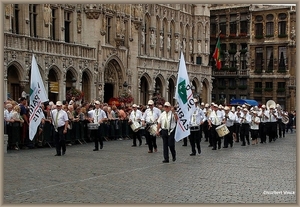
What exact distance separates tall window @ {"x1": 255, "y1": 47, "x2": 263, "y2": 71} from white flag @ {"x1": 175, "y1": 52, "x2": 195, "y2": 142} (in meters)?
50.6

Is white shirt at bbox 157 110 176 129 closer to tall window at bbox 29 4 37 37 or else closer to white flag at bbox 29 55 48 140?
white flag at bbox 29 55 48 140

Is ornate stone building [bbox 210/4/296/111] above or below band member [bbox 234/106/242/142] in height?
above

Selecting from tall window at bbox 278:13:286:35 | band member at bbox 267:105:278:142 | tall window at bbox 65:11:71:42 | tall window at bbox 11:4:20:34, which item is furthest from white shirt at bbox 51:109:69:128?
tall window at bbox 278:13:286:35

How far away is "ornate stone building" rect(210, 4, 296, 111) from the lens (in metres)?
66.2

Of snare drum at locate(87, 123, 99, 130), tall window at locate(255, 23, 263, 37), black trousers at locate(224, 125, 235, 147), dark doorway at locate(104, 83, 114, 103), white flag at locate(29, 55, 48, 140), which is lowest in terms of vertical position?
black trousers at locate(224, 125, 235, 147)

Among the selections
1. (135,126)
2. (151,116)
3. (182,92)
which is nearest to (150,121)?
(151,116)

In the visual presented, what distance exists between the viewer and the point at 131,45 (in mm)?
47469

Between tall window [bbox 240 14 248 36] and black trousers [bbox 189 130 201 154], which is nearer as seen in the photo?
black trousers [bbox 189 130 201 154]

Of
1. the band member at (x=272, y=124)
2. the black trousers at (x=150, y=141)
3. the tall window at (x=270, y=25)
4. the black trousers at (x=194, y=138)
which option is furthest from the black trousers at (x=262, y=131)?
the tall window at (x=270, y=25)

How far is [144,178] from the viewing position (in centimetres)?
1431

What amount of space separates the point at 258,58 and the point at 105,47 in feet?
98.4

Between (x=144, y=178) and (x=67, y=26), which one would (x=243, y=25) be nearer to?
(x=67, y=26)

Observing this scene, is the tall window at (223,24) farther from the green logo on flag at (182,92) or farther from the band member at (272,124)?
the green logo on flag at (182,92)

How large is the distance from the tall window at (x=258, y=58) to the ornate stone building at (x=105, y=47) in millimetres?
9886
